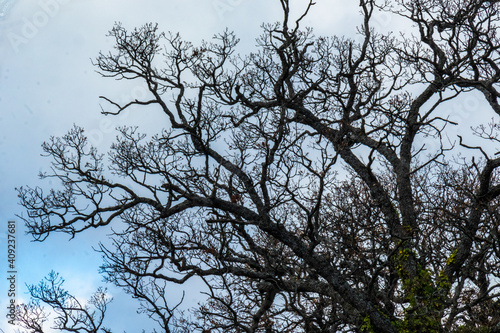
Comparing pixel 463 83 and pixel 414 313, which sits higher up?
pixel 463 83

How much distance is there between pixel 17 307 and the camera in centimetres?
1422

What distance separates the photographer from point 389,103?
595 inches

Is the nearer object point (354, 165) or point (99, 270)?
point (99, 270)

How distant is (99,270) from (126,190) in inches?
87.8

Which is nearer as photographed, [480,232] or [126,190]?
[126,190]

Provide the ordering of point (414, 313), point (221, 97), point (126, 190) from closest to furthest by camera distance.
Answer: point (414, 313) < point (126, 190) < point (221, 97)

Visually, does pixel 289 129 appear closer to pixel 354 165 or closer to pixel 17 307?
pixel 354 165

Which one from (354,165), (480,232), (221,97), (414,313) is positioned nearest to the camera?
(414,313)

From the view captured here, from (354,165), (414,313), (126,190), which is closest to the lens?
(414,313)

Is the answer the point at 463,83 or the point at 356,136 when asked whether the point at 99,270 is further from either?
the point at 463,83

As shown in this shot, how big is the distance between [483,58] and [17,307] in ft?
50.4

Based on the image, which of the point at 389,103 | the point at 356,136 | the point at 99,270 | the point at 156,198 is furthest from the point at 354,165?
the point at 99,270

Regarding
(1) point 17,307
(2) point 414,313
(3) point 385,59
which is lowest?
(2) point 414,313

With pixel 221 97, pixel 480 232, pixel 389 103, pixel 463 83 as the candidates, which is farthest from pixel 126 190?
pixel 480 232
